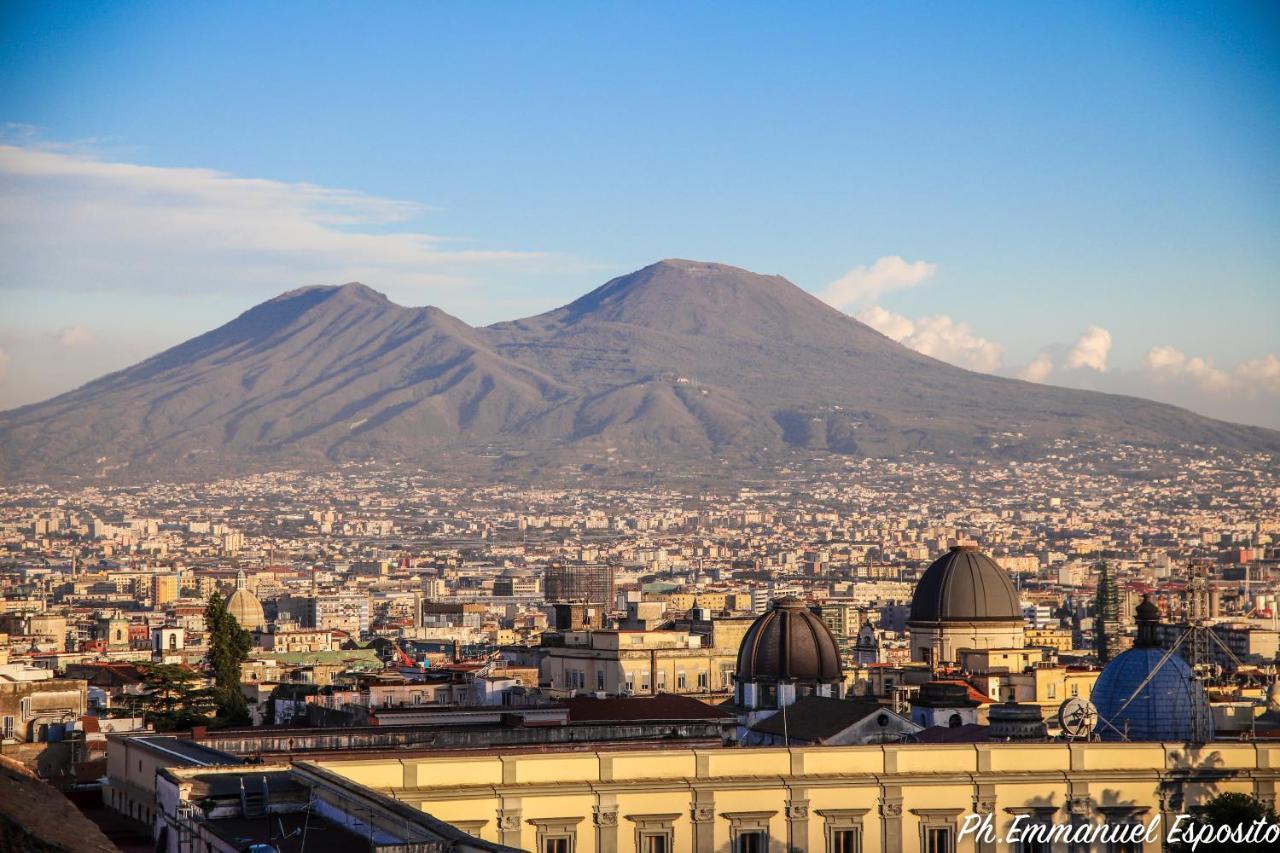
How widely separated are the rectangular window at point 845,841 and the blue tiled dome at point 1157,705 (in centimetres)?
726

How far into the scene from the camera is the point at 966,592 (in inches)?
3073

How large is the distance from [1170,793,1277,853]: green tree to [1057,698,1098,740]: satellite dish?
3.74m

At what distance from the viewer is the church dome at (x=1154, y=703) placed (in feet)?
137

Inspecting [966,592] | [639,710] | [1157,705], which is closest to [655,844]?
[1157,705]

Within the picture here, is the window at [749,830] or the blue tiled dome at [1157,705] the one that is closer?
the window at [749,830]

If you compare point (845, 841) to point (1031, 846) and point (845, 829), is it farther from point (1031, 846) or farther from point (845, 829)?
point (1031, 846)

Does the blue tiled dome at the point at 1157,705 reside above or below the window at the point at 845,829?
above

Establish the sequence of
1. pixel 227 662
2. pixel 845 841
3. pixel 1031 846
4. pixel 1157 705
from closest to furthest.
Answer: pixel 845 841 < pixel 1031 846 < pixel 1157 705 < pixel 227 662

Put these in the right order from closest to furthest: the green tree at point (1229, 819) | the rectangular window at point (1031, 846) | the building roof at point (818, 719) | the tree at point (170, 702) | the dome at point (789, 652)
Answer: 1. the green tree at point (1229, 819)
2. the rectangular window at point (1031, 846)
3. the building roof at point (818, 719)
4. the tree at point (170, 702)
5. the dome at point (789, 652)

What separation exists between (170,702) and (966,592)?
27.7 m

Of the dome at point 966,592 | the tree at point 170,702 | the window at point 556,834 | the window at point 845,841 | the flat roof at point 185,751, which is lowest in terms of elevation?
the window at point 845,841

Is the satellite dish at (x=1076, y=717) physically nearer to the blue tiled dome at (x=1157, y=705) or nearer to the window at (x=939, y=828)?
the blue tiled dome at (x=1157, y=705)

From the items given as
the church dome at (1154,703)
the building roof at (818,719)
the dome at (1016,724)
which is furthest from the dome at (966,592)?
the church dome at (1154,703)

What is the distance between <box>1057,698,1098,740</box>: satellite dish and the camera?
3962 cm
